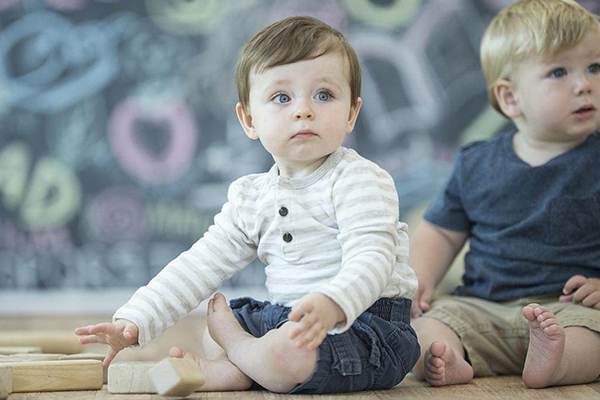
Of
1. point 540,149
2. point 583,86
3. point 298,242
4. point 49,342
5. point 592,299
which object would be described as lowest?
point 49,342

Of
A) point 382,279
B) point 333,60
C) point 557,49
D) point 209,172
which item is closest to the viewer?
point 382,279

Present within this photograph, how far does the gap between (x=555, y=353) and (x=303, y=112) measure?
0.46 meters

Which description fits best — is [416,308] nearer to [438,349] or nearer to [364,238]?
[438,349]

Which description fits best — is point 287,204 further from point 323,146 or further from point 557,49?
point 557,49

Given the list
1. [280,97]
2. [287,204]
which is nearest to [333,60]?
[280,97]

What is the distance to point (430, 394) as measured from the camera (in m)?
1.16

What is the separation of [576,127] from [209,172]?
133 cm

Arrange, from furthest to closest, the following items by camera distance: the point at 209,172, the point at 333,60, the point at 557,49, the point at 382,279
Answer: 1. the point at 209,172
2. the point at 557,49
3. the point at 333,60
4. the point at 382,279

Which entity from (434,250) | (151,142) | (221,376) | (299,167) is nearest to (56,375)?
(221,376)

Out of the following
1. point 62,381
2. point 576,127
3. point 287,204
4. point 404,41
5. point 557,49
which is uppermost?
point 404,41

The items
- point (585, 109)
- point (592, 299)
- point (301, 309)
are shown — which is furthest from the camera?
point (585, 109)

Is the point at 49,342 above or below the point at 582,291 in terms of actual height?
below

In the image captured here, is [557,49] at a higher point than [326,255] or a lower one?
higher

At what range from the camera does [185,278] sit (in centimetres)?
124
